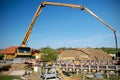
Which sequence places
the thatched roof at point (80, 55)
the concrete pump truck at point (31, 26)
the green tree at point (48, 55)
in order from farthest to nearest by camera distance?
the thatched roof at point (80, 55) → the green tree at point (48, 55) → the concrete pump truck at point (31, 26)

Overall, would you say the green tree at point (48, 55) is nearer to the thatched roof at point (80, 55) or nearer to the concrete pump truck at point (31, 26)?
the concrete pump truck at point (31, 26)

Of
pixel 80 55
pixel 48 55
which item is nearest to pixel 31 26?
pixel 48 55

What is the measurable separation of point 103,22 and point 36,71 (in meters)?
13.7

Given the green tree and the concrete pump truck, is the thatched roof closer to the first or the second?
the green tree

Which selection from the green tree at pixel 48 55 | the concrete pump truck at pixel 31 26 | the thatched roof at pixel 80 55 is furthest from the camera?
the thatched roof at pixel 80 55

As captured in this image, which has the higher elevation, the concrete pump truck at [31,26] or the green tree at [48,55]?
the concrete pump truck at [31,26]

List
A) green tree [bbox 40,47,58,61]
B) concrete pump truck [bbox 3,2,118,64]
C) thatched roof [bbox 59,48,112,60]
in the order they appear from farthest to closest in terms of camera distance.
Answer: thatched roof [bbox 59,48,112,60] → green tree [bbox 40,47,58,61] → concrete pump truck [bbox 3,2,118,64]

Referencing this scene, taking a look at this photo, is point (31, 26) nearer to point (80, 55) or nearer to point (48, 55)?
point (48, 55)

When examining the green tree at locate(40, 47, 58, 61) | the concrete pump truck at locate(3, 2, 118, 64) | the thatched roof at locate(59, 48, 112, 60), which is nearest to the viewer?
the concrete pump truck at locate(3, 2, 118, 64)

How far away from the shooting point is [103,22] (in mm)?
29438

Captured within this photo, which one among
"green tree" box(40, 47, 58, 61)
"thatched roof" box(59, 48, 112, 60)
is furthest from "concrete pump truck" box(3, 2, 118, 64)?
"thatched roof" box(59, 48, 112, 60)

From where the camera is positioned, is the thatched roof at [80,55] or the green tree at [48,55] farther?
the thatched roof at [80,55]

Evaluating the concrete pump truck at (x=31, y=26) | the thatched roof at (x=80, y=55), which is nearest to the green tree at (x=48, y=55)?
the concrete pump truck at (x=31, y=26)

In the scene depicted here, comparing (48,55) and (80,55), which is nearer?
(48,55)
